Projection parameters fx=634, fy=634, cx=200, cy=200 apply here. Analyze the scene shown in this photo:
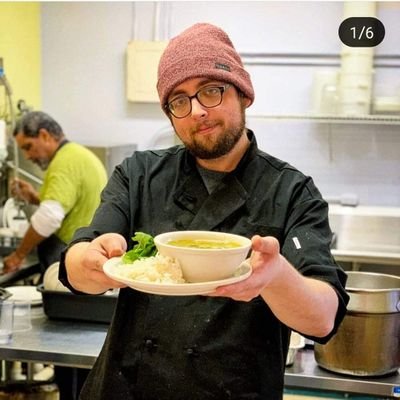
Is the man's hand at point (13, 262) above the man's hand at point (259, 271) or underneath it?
underneath

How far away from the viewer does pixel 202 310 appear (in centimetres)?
119

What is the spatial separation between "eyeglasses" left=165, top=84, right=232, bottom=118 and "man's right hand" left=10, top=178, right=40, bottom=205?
2.31m

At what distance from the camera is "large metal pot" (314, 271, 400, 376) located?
1625mm

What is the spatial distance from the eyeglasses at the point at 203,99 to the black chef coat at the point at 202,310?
0.43 feet

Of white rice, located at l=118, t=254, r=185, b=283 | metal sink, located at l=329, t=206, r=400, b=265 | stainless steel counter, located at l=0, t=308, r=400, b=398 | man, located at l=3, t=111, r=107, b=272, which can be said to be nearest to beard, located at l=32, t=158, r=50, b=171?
man, located at l=3, t=111, r=107, b=272

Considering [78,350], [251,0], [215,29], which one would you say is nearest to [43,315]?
[78,350]

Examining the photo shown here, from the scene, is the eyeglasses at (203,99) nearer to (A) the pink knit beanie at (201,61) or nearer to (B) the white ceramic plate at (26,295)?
(A) the pink knit beanie at (201,61)

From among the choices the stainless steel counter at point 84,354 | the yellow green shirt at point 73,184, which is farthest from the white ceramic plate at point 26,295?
the yellow green shirt at point 73,184

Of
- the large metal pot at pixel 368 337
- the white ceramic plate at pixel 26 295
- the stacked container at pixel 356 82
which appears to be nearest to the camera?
the large metal pot at pixel 368 337

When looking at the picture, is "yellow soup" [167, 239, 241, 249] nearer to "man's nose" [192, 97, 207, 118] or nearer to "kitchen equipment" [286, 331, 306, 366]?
"man's nose" [192, 97, 207, 118]

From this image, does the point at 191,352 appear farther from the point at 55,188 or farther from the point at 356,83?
the point at 356,83

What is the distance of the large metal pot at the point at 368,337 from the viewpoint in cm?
162

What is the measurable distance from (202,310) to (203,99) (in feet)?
1.30

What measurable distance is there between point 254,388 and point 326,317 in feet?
0.77
